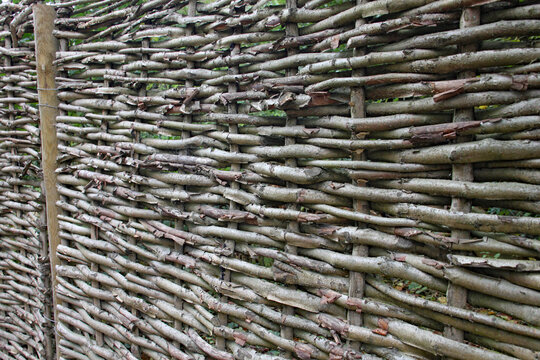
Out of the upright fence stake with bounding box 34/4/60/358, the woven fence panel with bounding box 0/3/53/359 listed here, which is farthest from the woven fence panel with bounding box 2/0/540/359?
the woven fence panel with bounding box 0/3/53/359

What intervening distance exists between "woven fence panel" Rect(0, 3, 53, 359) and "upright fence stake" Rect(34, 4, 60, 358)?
0.52 feet

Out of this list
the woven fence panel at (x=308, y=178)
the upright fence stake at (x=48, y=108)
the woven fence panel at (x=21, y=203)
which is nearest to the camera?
the woven fence panel at (x=308, y=178)

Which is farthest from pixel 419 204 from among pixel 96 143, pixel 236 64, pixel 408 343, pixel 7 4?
pixel 7 4

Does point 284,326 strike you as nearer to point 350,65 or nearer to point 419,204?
point 419,204

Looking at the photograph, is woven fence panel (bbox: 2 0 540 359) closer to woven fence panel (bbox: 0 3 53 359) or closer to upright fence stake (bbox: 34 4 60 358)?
upright fence stake (bbox: 34 4 60 358)

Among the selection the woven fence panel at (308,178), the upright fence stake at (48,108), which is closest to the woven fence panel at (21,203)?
the upright fence stake at (48,108)

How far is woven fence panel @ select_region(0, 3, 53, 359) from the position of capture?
2.26m

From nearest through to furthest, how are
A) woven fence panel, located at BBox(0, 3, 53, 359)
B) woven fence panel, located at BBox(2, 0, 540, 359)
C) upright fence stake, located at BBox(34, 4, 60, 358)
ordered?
woven fence panel, located at BBox(2, 0, 540, 359) < upright fence stake, located at BBox(34, 4, 60, 358) < woven fence panel, located at BBox(0, 3, 53, 359)

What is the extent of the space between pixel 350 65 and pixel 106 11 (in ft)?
4.38

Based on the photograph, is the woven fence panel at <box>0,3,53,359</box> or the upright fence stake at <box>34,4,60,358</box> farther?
the woven fence panel at <box>0,3,53,359</box>

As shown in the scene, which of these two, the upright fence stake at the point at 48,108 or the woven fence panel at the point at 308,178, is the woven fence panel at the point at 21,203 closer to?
the upright fence stake at the point at 48,108

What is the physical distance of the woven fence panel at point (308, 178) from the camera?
39.6 inches

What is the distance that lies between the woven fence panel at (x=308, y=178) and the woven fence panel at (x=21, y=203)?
0.39 metres

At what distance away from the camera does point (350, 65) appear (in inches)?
46.5
